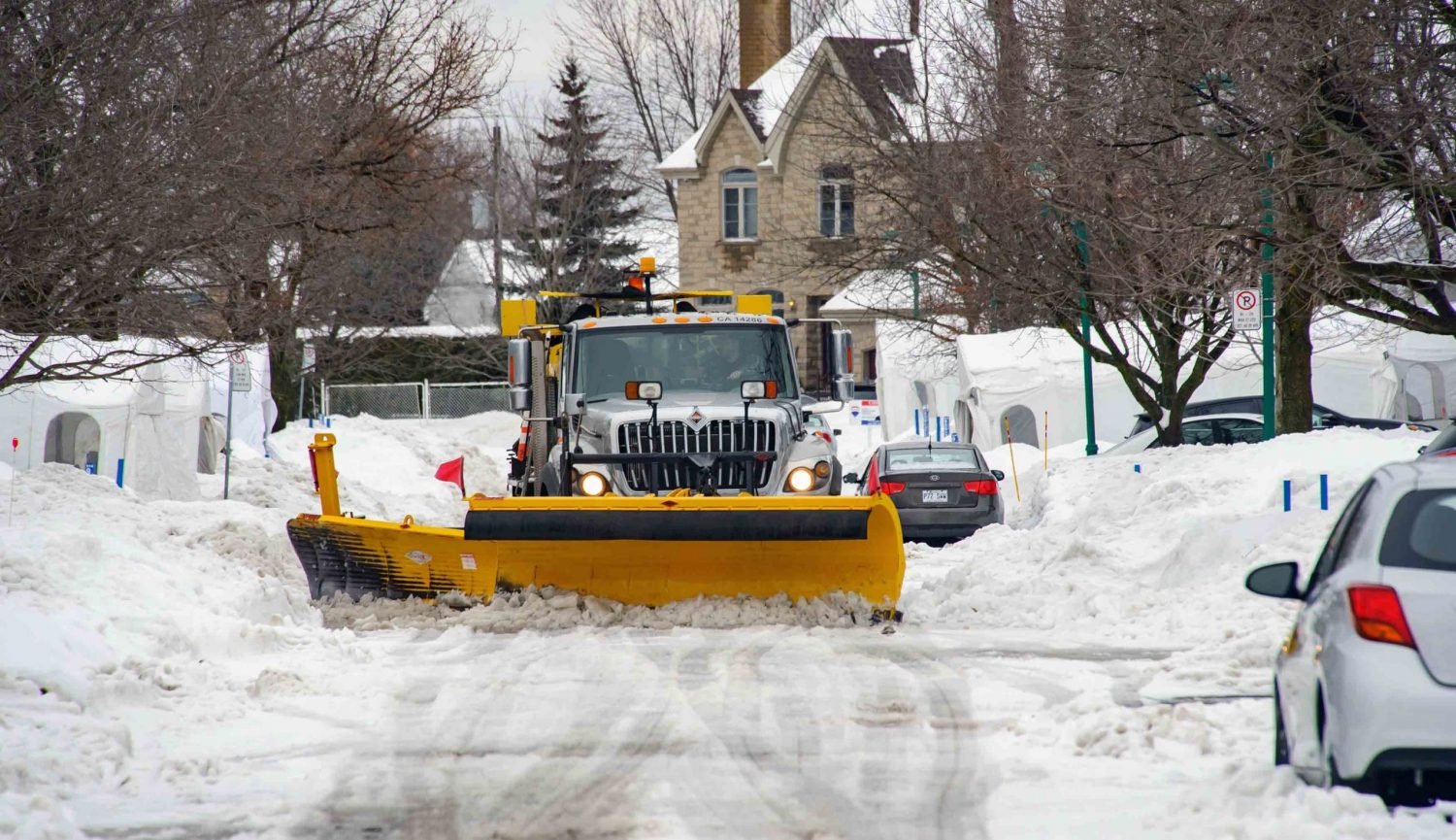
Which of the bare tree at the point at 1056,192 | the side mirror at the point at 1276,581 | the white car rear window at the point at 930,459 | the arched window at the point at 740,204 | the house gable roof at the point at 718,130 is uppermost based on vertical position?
the house gable roof at the point at 718,130

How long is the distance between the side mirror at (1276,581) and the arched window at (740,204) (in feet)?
148

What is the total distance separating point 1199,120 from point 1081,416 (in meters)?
16.2

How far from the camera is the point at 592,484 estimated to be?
13.0m

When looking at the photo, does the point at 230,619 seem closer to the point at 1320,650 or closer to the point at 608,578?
the point at 608,578

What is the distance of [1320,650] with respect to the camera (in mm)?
5695

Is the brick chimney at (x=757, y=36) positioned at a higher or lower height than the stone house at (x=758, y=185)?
higher

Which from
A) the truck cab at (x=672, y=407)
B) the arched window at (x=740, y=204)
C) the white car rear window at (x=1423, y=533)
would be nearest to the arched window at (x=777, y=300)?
the truck cab at (x=672, y=407)

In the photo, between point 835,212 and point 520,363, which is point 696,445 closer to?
point 520,363

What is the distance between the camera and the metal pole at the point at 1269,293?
15.0 meters

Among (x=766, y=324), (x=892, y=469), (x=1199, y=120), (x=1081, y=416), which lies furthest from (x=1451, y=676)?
(x=1081, y=416)

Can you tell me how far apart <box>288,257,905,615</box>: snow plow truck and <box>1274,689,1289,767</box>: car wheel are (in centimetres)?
522

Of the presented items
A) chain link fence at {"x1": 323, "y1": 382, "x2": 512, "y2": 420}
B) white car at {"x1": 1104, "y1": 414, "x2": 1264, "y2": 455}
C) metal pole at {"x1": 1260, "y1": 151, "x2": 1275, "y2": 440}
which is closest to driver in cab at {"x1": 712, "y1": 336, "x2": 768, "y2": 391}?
metal pole at {"x1": 1260, "y1": 151, "x2": 1275, "y2": 440}

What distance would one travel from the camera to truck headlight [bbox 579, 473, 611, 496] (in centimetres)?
1302

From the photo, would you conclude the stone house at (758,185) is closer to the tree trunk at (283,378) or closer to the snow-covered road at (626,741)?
the tree trunk at (283,378)
